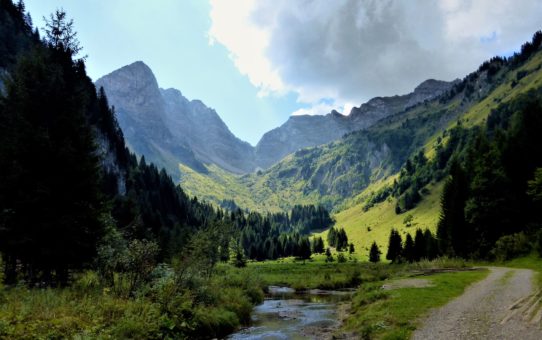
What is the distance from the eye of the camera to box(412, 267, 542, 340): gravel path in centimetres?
1470

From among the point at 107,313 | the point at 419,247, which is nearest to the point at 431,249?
the point at 419,247

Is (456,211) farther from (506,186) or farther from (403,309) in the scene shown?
(403,309)

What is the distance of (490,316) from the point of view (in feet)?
57.6

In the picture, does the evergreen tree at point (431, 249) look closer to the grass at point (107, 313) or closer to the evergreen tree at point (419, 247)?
the evergreen tree at point (419, 247)

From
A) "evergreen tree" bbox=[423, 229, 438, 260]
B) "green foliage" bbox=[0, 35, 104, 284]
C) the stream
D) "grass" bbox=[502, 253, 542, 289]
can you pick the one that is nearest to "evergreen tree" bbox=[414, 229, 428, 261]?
"evergreen tree" bbox=[423, 229, 438, 260]

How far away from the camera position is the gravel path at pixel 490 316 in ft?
48.2

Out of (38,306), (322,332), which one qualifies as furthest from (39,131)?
(322,332)

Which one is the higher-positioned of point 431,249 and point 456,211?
point 456,211

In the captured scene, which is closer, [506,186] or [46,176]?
[46,176]

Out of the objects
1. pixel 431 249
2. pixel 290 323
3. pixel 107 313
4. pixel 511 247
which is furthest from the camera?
pixel 431 249

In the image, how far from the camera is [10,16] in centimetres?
11512

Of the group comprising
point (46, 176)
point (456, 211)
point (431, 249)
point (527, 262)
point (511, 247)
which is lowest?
point (527, 262)

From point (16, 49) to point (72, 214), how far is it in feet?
352

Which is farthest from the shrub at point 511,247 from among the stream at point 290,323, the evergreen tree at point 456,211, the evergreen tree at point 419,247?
the evergreen tree at point 419,247
